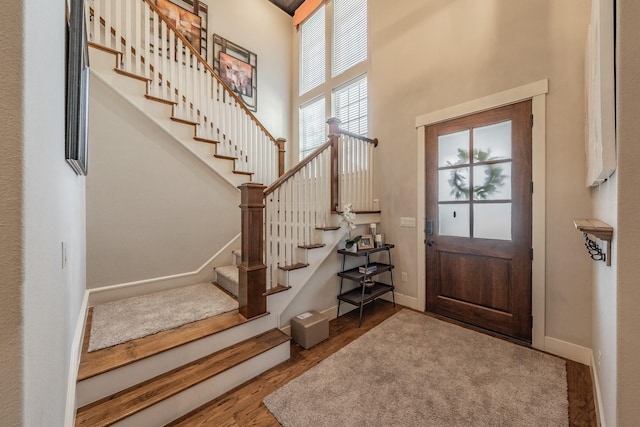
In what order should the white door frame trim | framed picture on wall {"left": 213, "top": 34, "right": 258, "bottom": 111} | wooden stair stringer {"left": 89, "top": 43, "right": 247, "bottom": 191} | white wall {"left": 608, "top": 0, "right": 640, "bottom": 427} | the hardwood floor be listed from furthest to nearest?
1. framed picture on wall {"left": 213, "top": 34, "right": 258, "bottom": 111}
2. wooden stair stringer {"left": 89, "top": 43, "right": 247, "bottom": 191}
3. the white door frame trim
4. the hardwood floor
5. white wall {"left": 608, "top": 0, "right": 640, "bottom": 427}

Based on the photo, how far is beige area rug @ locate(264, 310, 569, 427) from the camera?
1.55 meters

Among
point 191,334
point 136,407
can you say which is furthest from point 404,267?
point 136,407

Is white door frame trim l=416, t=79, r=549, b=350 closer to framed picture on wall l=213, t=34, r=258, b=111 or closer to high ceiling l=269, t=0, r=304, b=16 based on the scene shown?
framed picture on wall l=213, t=34, r=258, b=111

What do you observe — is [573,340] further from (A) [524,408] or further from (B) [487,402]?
(B) [487,402]

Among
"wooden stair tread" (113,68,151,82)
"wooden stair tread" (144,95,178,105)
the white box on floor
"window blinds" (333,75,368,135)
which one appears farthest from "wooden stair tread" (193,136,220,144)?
the white box on floor

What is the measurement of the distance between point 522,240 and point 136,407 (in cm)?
313

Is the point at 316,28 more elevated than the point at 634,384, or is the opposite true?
the point at 316,28

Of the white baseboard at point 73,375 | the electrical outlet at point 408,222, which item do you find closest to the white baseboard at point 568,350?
the electrical outlet at point 408,222

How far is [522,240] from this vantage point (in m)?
2.33

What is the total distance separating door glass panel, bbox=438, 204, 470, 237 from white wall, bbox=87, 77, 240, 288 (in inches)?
105

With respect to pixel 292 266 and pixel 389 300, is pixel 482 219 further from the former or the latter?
pixel 292 266

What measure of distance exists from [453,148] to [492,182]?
53 centimetres

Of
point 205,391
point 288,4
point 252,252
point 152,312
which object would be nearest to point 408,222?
point 252,252

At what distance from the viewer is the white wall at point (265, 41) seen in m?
4.36
